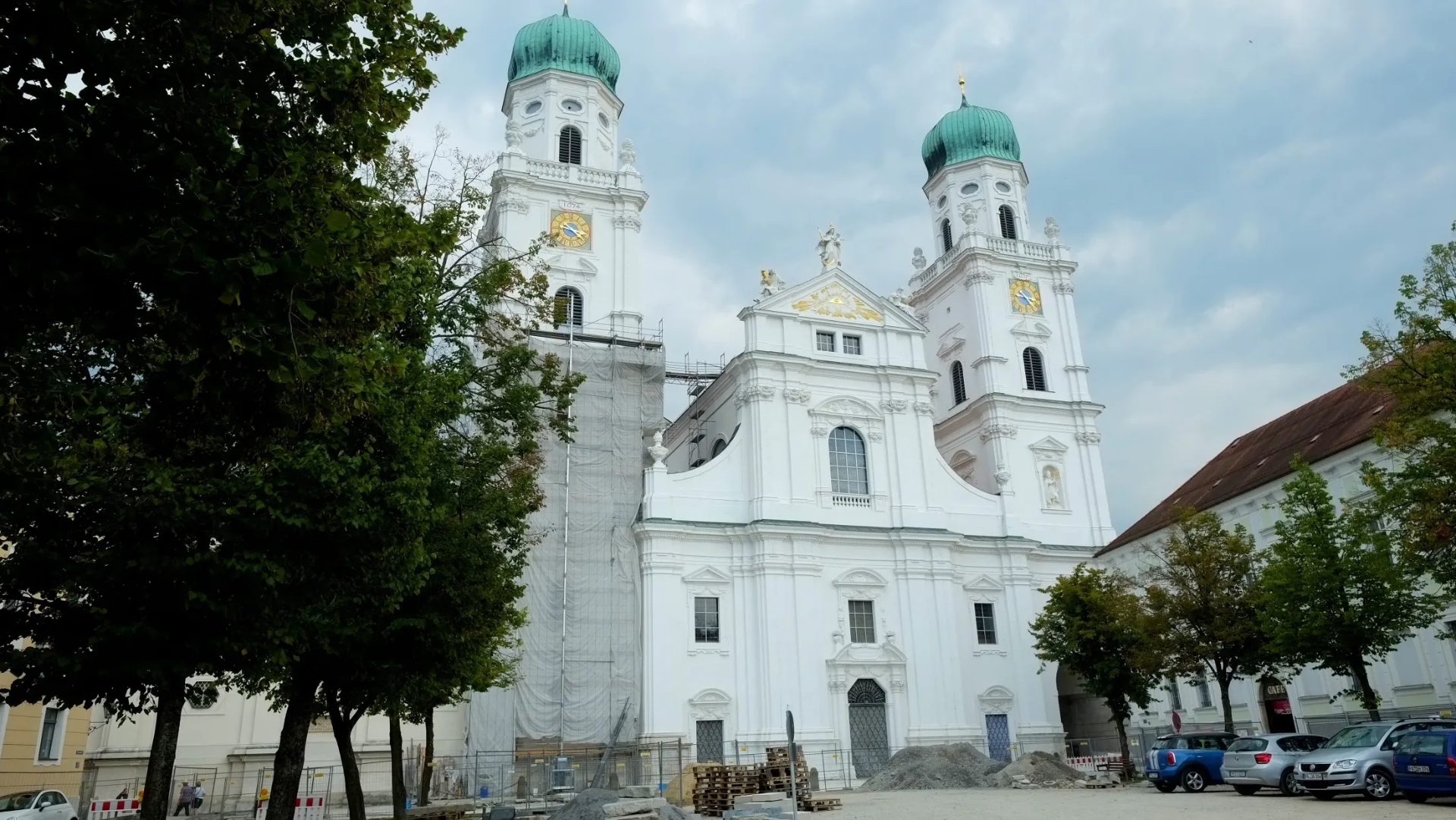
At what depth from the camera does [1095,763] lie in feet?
97.9

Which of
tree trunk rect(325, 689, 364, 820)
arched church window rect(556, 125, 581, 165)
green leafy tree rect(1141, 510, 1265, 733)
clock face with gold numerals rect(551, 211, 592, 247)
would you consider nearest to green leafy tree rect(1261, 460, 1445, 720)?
green leafy tree rect(1141, 510, 1265, 733)

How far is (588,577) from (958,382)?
722 inches

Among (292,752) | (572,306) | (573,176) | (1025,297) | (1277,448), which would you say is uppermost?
(573,176)

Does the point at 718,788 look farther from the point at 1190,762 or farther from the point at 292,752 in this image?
the point at 1190,762

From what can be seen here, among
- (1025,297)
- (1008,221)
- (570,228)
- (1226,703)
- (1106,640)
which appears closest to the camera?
(1226,703)

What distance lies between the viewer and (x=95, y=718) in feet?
91.0

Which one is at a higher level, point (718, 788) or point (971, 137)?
point (971, 137)

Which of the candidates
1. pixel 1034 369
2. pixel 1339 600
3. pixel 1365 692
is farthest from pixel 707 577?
pixel 1365 692

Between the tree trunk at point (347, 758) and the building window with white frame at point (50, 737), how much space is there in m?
9.97

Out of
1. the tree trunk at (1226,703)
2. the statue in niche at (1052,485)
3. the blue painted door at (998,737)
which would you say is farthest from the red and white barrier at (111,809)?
the statue in niche at (1052,485)

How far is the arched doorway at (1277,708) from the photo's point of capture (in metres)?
30.2

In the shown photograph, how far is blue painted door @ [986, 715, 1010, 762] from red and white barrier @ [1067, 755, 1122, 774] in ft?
7.07

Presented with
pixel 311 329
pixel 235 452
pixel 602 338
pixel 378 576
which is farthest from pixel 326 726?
pixel 311 329

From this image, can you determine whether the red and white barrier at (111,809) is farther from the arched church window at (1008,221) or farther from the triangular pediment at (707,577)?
the arched church window at (1008,221)
